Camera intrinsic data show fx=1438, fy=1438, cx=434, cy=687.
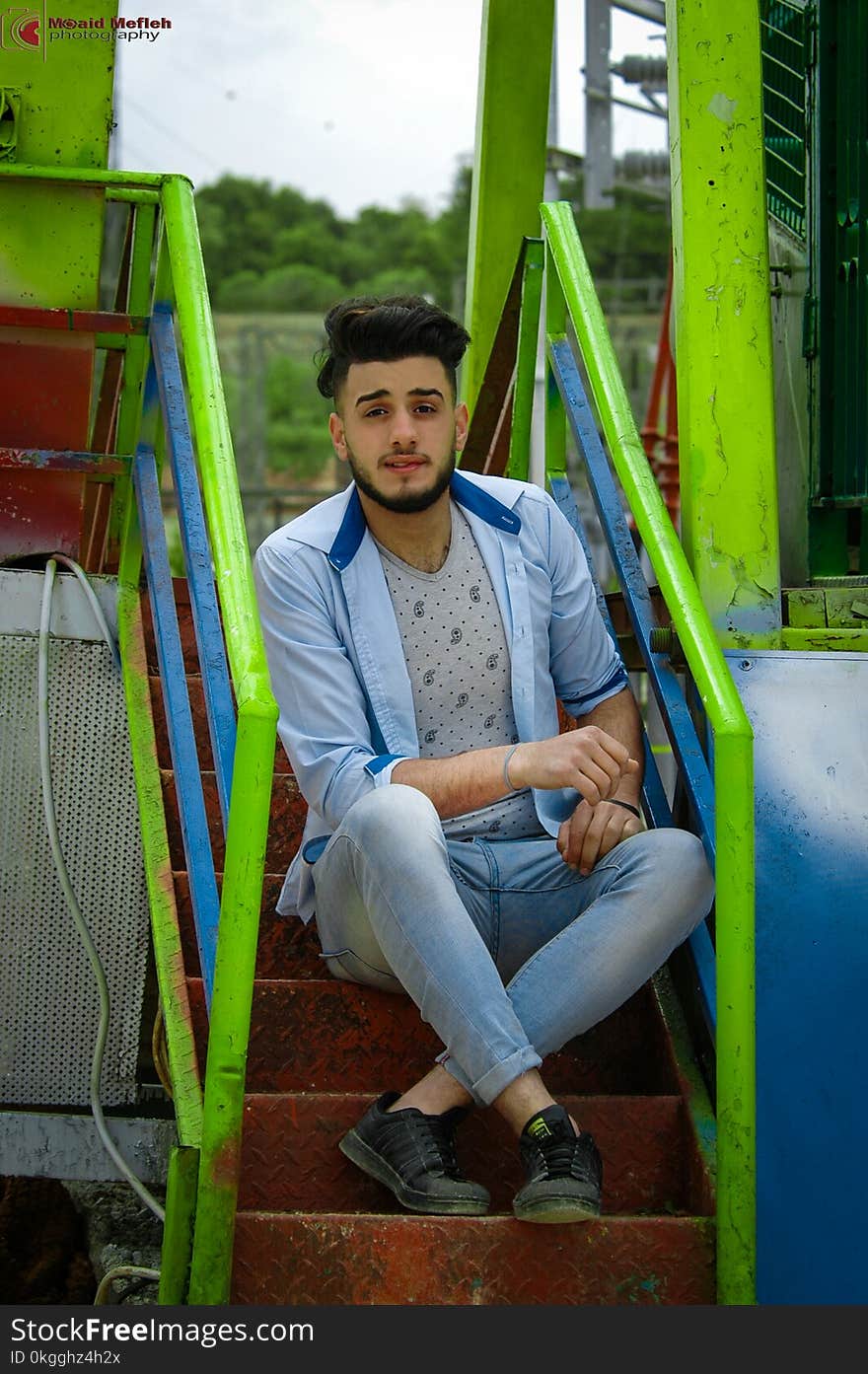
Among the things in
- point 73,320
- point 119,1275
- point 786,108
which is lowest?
point 119,1275

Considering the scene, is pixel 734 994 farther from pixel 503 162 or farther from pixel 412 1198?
pixel 503 162

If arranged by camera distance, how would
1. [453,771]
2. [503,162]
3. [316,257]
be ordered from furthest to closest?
[316,257] → [503,162] → [453,771]

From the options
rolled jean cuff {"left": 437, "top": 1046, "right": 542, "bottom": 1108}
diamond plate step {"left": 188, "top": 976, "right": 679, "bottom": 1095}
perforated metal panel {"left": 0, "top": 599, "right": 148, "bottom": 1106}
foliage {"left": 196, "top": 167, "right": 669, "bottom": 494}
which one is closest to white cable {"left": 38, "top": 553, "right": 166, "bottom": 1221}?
perforated metal panel {"left": 0, "top": 599, "right": 148, "bottom": 1106}

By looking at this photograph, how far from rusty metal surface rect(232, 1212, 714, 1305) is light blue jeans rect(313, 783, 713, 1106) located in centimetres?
21

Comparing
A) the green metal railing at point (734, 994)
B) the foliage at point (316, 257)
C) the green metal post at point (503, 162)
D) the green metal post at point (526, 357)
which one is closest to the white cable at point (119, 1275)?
the green metal railing at point (734, 994)

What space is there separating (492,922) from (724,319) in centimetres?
127

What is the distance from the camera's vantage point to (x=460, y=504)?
9.55ft

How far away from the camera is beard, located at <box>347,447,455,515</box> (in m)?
2.71

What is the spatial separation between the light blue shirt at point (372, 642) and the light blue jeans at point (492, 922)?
15 centimetres

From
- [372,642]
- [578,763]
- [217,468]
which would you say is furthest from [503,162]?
[578,763]

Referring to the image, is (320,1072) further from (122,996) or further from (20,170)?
(20,170)

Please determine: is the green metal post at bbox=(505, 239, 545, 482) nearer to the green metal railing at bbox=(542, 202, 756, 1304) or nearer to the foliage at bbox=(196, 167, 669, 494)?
the green metal railing at bbox=(542, 202, 756, 1304)

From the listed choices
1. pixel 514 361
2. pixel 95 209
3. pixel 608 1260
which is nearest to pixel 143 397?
pixel 95 209

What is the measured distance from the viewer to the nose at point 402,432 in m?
2.68
